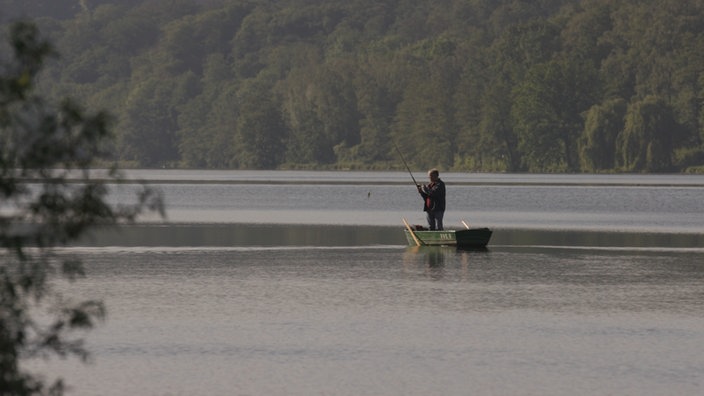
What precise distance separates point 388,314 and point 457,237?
1578cm

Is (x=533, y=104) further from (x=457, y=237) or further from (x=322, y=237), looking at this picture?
(x=457, y=237)

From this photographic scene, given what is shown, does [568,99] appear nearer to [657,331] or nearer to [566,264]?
[566,264]

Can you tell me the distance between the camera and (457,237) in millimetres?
39969

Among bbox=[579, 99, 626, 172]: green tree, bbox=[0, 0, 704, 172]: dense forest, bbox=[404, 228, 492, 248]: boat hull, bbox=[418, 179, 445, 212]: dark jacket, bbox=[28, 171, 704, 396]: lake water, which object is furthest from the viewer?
bbox=[0, 0, 704, 172]: dense forest

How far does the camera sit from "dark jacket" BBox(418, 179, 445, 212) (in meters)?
40.0

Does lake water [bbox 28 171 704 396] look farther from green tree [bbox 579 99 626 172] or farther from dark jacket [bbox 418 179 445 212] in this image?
green tree [bbox 579 99 626 172]

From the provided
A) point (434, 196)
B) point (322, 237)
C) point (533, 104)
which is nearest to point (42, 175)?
point (434, 196)

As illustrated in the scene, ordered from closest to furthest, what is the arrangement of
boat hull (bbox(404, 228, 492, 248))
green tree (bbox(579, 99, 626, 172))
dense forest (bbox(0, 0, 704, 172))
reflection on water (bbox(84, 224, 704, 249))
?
1. boat hull (bbox(404, 228, 492, 248))
2. reflection on water (bbox(84, 224, 704, 249))
3. green tree (bbox(579, 99, 626, 172))
4. dense forest (bbox(0, 0, 704, 172))

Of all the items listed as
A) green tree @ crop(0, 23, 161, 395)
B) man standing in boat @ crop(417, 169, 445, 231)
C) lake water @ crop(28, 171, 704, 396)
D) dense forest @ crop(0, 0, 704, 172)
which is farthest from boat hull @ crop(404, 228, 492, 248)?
dense forest @ crop(0, 0, 704, 172)

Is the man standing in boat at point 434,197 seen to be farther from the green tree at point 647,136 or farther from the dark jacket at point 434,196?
the green tree at point 647,136

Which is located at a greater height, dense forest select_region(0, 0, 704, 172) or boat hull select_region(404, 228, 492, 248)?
dense forest select_region(0, 0, 704, 172)

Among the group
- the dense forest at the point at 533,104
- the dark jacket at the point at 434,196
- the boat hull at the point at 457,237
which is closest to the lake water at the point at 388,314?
the boat hull at the point at 457,237

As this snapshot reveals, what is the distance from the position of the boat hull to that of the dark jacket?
0.68 m

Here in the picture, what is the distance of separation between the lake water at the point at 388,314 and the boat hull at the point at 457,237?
0.63 meters
